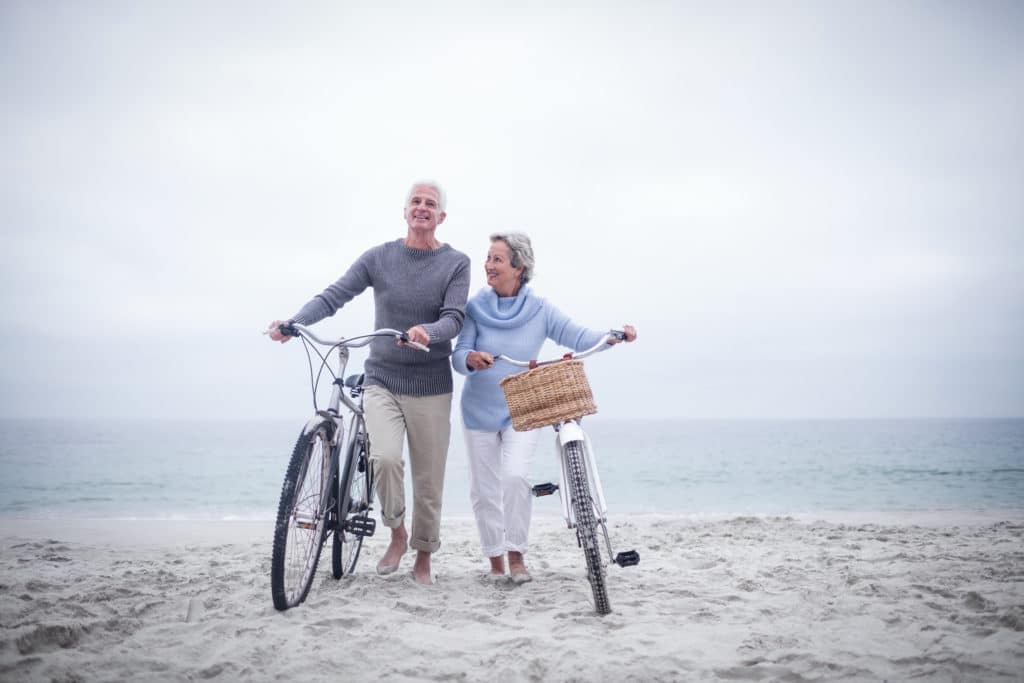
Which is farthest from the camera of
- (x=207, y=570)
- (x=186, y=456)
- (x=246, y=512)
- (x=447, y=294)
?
(x=186, y=456)

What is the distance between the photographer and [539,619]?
124 inches

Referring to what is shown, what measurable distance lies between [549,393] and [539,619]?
1195 millimetres

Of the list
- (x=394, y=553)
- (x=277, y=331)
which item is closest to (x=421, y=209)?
(x=277, y=331)

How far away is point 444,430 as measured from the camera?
3.93 meters

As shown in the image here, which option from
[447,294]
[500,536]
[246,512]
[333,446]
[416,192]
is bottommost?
[246,512]

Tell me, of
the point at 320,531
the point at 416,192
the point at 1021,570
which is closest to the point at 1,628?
the point at 320,531

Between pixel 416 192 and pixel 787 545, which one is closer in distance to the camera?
pixel 416 192

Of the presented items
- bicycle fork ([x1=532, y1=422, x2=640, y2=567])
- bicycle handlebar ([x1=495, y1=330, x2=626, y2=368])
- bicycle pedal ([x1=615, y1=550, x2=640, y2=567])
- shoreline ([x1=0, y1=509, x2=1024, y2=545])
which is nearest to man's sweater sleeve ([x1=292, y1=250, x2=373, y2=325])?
A: bicycle handlebar ([x1=495, y1=330, x2=626, y2=368])

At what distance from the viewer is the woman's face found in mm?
3879

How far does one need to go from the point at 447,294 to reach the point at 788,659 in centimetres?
261

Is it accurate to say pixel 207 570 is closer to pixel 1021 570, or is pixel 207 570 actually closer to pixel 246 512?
pixel 1021 570

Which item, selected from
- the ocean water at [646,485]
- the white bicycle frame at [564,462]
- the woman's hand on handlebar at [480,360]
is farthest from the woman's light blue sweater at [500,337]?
the ocean water at [646,485]

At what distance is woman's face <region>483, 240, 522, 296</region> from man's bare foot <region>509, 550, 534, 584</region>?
1754 mm

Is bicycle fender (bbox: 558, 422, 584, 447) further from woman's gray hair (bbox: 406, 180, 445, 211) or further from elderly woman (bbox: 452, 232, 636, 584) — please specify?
woman's gray hair (bbox: 406, 180, 445, 211)
